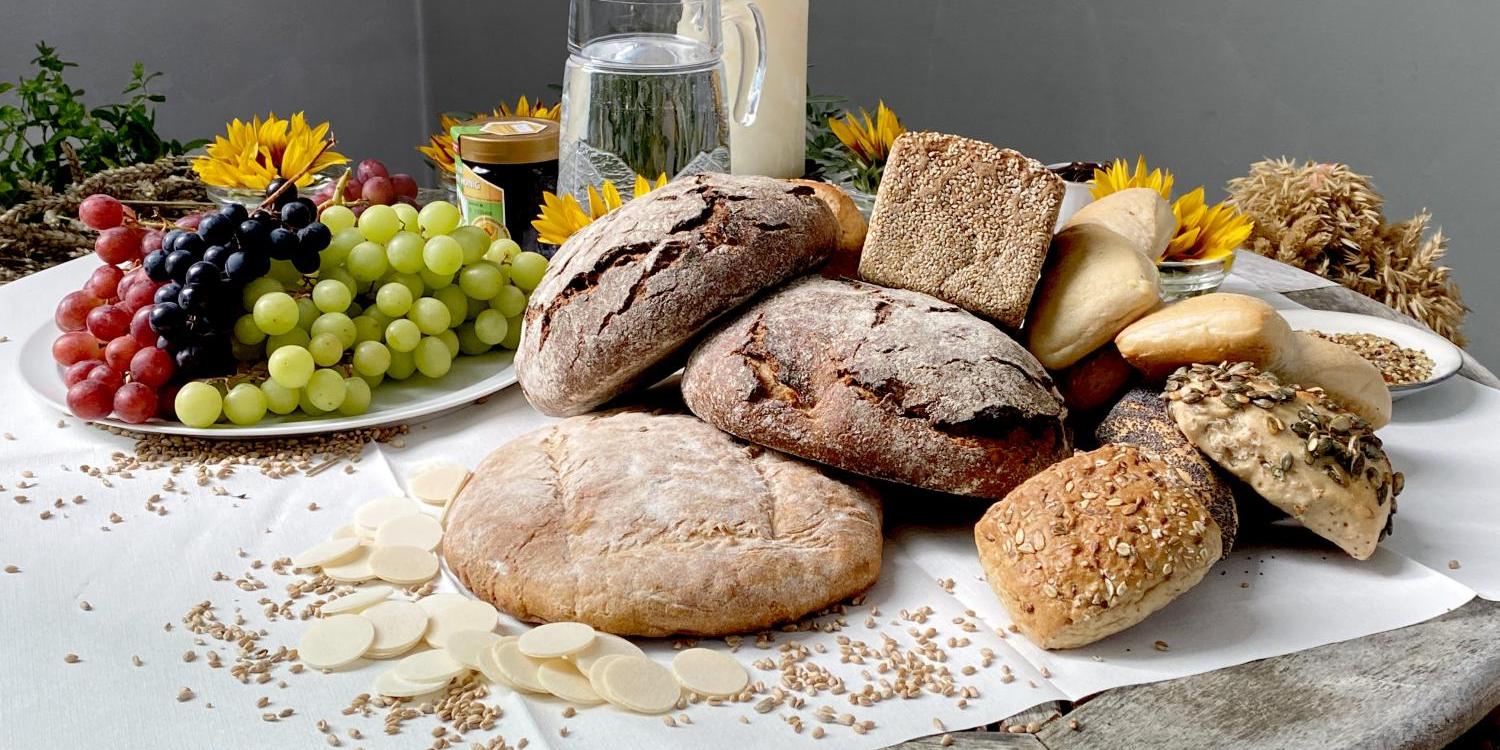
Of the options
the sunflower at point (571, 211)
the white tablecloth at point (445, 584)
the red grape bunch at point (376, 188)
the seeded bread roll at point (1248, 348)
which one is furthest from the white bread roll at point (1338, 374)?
the red grape bunch at point (376, 188)

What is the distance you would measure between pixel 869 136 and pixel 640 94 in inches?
13.0

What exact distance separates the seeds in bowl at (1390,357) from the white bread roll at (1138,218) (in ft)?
0.65

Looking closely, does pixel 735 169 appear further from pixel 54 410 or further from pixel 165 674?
pixel 165 674

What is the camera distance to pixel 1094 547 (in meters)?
0.93

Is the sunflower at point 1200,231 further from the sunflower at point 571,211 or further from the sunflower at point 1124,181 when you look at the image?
the sunflower at point 571,211

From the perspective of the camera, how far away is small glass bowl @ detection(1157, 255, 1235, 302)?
4.55 ft

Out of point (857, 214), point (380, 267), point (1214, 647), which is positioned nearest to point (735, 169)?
point (857, 214)

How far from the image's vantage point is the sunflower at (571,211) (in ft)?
4.79

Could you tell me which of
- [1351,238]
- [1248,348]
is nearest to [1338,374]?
[1248,348]

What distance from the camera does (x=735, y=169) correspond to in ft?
5.94

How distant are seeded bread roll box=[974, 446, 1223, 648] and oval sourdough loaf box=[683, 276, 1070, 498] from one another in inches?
2.8

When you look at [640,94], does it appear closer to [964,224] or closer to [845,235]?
[845,235]

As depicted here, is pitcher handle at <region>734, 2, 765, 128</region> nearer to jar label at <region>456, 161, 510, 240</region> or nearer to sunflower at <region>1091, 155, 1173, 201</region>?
jar label at <region>456, 161, 510, 240</region>

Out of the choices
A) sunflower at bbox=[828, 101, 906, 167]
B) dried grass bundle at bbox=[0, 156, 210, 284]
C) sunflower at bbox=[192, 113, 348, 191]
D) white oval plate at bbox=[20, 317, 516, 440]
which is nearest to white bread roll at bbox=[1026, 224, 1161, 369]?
sunflower at bbox=[828, 101, 906, 167]
